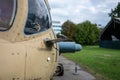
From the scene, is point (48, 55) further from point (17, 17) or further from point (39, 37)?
point (17, 17)

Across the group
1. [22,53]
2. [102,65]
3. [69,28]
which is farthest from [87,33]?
[22,53]

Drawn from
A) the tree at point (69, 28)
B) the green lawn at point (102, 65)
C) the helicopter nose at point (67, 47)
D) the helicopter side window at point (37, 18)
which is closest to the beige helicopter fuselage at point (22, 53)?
the helicopter side window at point (37, 18)

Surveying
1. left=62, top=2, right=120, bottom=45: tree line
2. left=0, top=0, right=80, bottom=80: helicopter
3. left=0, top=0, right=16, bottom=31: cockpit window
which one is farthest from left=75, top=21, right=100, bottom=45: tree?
left=0, top=0, right=16, bottom=31: cockpit window

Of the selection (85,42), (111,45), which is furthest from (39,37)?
(85,42)

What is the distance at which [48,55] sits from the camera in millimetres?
6496

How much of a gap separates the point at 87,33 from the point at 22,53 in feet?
242

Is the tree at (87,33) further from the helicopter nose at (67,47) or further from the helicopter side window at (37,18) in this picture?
the helicopter side window at (37,18)

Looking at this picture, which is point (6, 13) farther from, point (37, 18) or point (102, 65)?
point (102, 65)

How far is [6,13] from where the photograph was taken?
6.00 meters

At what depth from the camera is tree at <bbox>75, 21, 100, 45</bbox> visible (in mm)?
76750

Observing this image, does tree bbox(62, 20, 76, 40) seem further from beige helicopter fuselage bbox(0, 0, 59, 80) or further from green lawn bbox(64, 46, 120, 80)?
beige helicopter fuselage bbox(0, 0, 59, 80)

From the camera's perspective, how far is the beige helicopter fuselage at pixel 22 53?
5.38 m

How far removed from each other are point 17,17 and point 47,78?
1.20 m

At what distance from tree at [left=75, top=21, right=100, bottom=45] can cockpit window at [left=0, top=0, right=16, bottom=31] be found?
6880 centimetres
